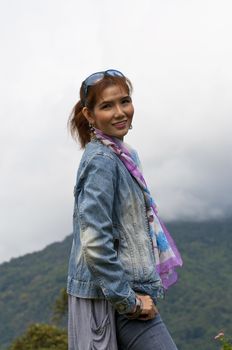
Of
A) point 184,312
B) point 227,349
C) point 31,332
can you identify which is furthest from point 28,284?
point 227,349

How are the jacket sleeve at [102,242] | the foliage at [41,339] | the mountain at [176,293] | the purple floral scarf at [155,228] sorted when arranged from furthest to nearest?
1. the mountain at [176,293]
2. the foliage at [41,339]
3. the purple floral scarf at [155,228]
4. the jacket sleeve at [102,242]

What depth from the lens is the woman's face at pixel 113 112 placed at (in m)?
3.13

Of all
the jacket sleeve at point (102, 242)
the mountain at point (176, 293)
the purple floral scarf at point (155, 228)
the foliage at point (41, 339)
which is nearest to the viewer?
the jacket sleeve at point (102, 242)

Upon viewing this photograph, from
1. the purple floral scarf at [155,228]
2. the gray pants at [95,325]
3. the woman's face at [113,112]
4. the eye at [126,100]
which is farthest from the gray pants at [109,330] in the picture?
the eye at [126,100]

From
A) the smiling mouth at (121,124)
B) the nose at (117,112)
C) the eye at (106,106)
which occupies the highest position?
the eye at (106,106)

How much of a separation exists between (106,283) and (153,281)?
9.3 inches

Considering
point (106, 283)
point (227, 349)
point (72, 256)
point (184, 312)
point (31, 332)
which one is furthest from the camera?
point (184, 312)

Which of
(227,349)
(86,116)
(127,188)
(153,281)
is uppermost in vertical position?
(86,116)

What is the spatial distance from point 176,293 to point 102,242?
13993 centimetres

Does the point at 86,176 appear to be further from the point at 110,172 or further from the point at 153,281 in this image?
the point at 153,281

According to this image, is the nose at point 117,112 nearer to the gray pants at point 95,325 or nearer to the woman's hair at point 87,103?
the woman's hair at point 87,103

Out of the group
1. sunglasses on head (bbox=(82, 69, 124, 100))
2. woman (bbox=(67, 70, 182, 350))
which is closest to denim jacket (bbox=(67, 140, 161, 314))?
woman (bbox=(67, 70, 182, 350))

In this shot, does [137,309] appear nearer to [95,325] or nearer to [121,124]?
[95,325]

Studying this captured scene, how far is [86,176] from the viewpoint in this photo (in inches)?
118
